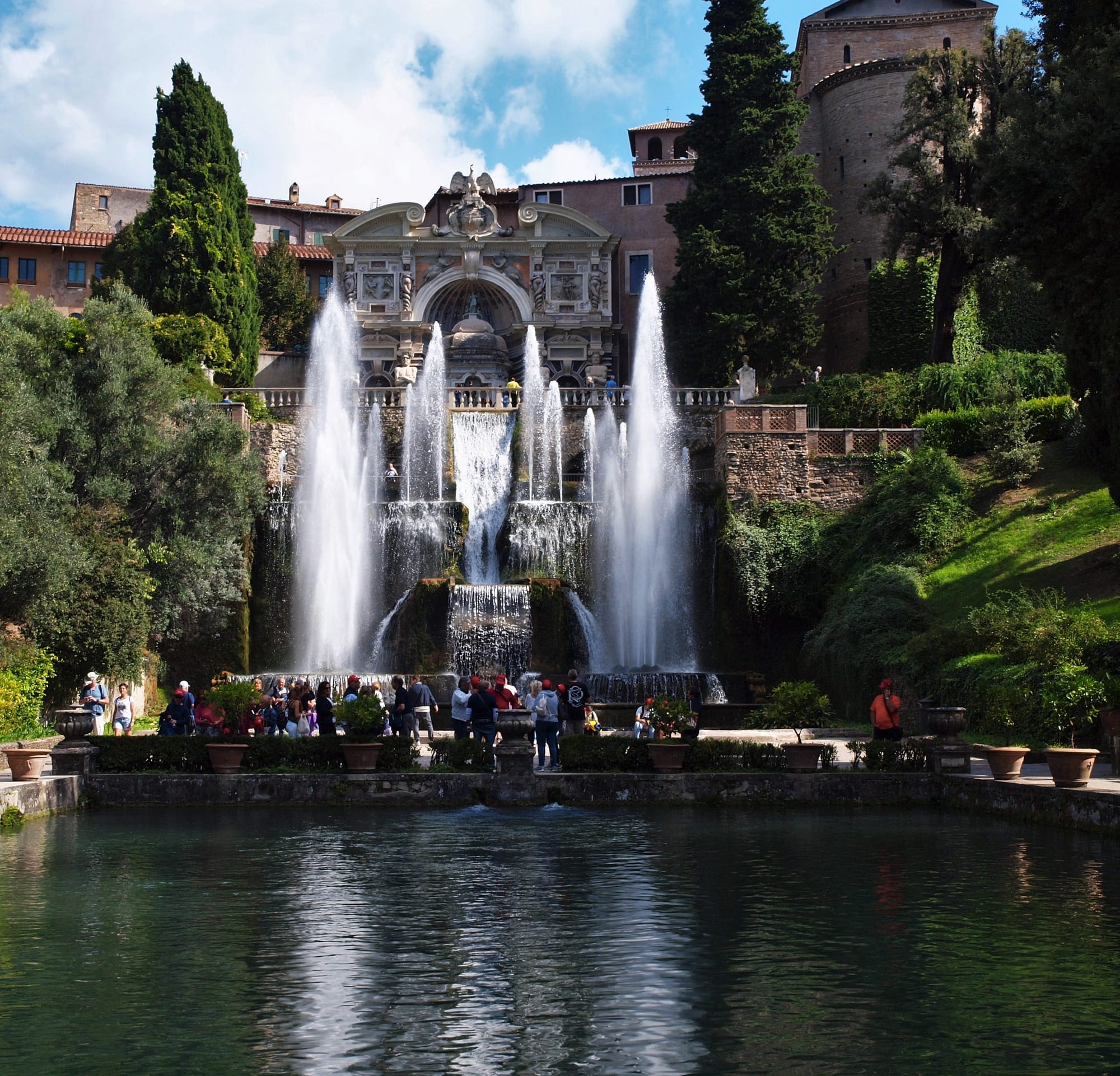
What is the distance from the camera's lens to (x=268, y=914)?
9445mm

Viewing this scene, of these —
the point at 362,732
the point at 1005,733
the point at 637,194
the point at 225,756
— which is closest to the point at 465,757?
the point at 362,732

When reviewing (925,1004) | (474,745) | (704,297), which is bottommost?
(925,1004)

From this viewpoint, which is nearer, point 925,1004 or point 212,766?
Result: point 925,1004

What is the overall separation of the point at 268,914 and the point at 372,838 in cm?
Answer: 337

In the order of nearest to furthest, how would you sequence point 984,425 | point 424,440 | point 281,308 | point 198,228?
point 984,425 < point 424,440 < point 198,228 < point 281,308

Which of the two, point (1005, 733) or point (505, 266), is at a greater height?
point (505, 266)

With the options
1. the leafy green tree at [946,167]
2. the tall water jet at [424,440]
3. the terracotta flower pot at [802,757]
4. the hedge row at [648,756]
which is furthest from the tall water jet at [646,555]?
the terracotta flower pot at [802,757]

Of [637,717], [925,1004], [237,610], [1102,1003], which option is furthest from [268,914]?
[237,610]

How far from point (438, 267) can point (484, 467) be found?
1465 centimetres

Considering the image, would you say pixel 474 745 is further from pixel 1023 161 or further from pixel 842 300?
pixel 842 300

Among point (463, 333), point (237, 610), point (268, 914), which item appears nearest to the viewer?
point (268, 914)

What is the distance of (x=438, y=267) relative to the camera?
47.8m

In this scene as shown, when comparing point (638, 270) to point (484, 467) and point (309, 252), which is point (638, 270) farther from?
point (484, 467)

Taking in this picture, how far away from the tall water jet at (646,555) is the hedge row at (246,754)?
1398 cm
